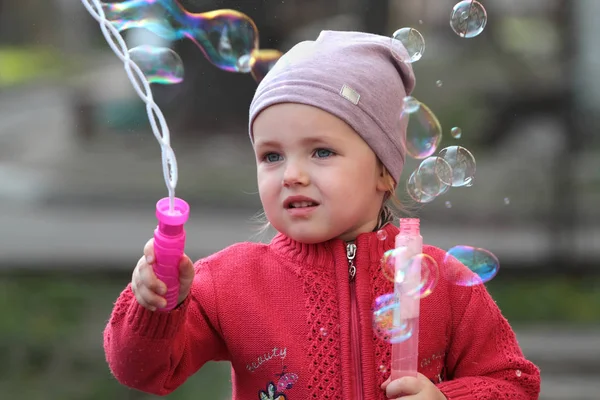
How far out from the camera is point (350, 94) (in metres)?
1.92

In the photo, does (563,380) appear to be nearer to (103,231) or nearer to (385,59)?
(385,59)

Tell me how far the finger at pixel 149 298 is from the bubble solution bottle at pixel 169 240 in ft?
0.06

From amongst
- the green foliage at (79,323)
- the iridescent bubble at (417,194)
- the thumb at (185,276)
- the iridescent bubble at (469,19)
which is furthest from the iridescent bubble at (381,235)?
the green foliage at (79,323)

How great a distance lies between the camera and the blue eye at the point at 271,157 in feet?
6.22

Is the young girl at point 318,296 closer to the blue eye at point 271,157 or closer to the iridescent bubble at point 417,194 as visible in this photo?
the blue eye at point 271,157

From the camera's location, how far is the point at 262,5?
5.36 meters

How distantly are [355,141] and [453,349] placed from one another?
0.46 meters

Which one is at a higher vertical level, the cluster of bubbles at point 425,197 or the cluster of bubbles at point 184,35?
the cluster of bubbles at point 184,35

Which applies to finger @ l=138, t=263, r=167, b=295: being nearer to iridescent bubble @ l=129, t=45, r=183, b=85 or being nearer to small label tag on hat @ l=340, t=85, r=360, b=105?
small label tag on hat @ l=340, t=85, r=360, b=105

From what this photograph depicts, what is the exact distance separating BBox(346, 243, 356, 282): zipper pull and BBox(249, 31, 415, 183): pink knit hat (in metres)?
0.18

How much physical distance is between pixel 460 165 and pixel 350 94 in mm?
459

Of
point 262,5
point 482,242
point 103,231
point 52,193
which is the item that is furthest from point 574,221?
point 52,193

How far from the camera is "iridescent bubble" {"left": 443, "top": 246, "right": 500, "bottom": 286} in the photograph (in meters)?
1.97

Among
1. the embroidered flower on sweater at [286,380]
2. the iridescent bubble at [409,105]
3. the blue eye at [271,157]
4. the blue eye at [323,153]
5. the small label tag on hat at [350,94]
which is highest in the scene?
the small label tag on hat at [350,94]
